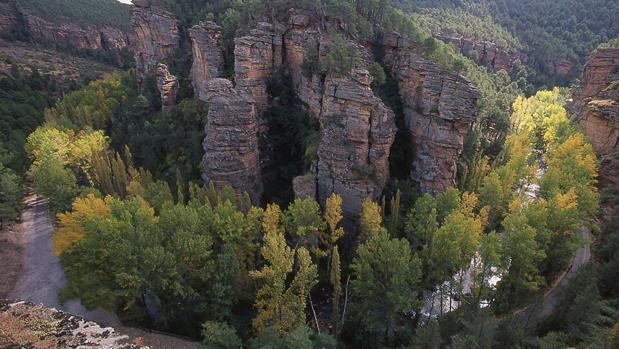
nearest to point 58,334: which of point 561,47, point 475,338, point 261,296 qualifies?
point 261,296

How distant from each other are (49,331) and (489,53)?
123m

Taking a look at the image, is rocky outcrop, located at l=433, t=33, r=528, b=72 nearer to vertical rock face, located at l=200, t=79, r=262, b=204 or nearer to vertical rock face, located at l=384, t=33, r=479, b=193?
vertical rock face, located at l=384, t=33, r=479, b=193

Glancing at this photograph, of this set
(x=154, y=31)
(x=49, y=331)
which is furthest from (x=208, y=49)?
(x=49, y=331)

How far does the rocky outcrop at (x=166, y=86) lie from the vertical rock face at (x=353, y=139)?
29.1m

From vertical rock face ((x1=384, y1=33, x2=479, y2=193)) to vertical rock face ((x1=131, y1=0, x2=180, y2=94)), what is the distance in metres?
40.7

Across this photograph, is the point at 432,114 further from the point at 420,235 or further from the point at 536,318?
the point at 536,318

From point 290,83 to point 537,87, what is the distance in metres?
101

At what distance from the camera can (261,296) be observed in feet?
110

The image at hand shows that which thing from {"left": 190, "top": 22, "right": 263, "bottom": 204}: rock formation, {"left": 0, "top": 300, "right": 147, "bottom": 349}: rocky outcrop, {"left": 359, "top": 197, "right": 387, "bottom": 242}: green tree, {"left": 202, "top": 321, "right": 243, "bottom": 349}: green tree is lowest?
{"left": 0, "top": 300, "right": 147, "bottom": 349}: rocky outcrop

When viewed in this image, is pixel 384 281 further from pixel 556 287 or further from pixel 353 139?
pixel 556 287

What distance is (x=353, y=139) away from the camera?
3906 centimetres

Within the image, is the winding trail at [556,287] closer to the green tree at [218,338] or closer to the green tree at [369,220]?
the green tree at [369,220]

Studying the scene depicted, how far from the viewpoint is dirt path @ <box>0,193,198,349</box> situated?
33.7m

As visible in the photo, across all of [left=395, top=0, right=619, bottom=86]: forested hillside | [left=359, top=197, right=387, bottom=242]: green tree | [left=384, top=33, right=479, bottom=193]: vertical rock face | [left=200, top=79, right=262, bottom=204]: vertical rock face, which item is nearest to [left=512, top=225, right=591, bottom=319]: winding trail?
[left=359, top=197, right=387, bottom=242]: green tree
